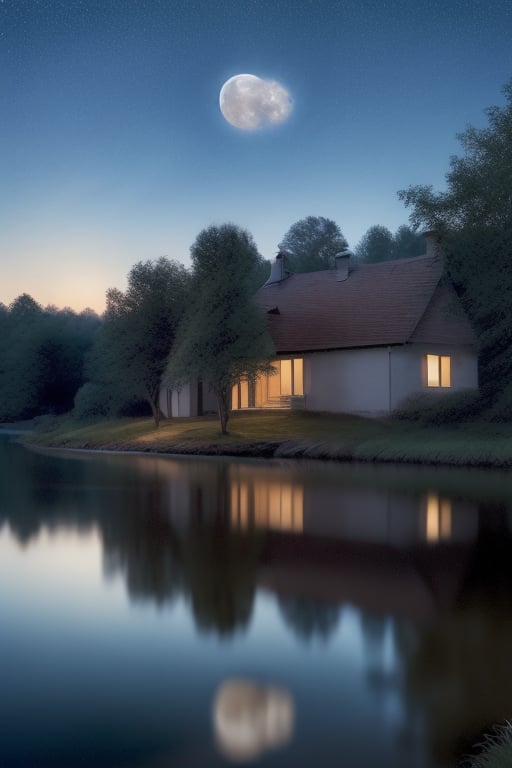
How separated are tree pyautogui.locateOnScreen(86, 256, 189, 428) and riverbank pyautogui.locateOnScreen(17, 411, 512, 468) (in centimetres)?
245

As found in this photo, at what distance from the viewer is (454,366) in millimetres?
33625

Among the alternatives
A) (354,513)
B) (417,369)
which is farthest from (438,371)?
(354,513)

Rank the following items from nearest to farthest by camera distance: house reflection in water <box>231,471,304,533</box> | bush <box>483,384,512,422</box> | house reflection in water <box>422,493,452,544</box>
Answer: house reflection in water <box>422,493,452,544</box> < house reflection in water <box>231,471,304,533</box> < bush <box>483,384,512,422</box>

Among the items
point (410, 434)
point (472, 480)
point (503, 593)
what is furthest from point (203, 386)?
point (503, 593)

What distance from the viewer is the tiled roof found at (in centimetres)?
3244

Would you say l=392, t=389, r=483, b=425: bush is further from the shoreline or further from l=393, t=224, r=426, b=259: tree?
l=393, t=224, r=426, b=259: tree

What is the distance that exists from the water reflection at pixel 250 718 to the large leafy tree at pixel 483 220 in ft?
75.4

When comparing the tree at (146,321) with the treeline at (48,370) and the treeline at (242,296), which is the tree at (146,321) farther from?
the treeline at (48,370)

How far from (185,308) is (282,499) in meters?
22.0

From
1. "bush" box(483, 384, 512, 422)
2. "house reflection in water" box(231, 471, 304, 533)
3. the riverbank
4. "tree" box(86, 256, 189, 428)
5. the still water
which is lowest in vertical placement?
"house reflection in water" box(231, 471, 304, 533)

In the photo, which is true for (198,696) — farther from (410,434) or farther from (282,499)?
(410,434)

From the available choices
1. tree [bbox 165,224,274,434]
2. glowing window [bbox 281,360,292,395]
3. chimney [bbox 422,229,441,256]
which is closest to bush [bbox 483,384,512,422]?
chimney [bbox 422,229,441,256]

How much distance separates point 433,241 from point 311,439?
14003 millimetres

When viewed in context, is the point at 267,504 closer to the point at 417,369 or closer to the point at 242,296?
the point at 242,296
